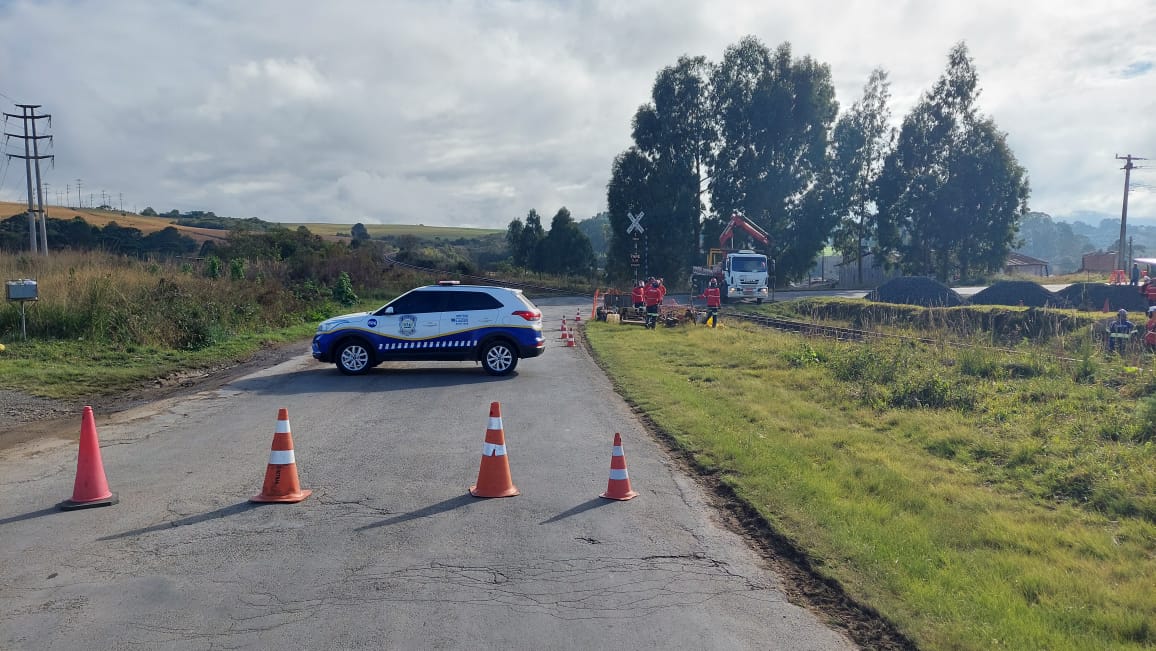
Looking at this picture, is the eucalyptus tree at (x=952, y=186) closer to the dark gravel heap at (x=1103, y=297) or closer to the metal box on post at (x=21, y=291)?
the dark gravel heap at (x=1103, y=297)

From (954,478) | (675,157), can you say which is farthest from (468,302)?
(675,157)

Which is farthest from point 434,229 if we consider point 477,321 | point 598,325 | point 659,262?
point 477,321

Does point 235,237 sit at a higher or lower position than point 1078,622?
higher

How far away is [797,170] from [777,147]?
236cm

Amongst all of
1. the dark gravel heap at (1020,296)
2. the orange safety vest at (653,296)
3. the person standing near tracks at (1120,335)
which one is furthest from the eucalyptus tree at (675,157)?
the person standing near tracks at (1120,335)

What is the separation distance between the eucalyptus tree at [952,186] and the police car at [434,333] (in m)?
54.3

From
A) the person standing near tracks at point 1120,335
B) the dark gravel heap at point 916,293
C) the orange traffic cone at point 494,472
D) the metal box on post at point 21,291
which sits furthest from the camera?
the dark gravel heap at point 916,293

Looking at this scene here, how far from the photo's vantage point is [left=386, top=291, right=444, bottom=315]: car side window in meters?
16.3

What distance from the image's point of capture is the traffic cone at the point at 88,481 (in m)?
7.08

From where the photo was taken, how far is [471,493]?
7.56 metres

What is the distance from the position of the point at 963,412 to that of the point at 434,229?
167402 millimetres

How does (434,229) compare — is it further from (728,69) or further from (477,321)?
(477,321)

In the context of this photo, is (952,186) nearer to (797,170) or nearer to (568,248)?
(797,170)

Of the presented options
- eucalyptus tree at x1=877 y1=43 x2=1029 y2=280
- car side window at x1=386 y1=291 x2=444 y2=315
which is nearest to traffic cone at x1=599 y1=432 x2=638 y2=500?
car side window at x1=386 y1=291 x2=444 y2=315
